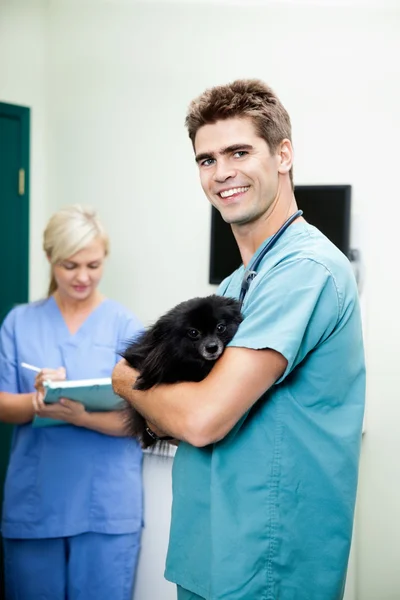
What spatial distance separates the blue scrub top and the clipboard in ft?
0.41

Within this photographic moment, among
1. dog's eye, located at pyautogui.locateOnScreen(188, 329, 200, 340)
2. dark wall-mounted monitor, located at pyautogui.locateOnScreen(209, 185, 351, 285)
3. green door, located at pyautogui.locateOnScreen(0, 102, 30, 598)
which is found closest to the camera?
dog's eye, located at pyautogui.locateOnScreen(188, 329, 200, 340)

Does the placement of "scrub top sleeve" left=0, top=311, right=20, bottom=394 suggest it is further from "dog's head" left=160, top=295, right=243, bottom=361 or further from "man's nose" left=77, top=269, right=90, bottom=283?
"dog's head" left=160, top=295, right=243, bottom=361

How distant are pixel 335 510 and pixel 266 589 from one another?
6.7 inches

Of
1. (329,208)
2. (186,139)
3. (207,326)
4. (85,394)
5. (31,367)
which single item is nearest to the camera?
(207,326)

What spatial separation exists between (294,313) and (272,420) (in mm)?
186

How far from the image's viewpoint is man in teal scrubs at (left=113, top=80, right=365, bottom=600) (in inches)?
40.9

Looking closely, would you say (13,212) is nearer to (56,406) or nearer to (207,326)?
(56,406)

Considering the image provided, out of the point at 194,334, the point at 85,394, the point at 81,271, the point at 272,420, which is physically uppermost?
the point at 81,271

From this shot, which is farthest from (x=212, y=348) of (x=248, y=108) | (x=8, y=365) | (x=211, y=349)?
(x=8, y=365)

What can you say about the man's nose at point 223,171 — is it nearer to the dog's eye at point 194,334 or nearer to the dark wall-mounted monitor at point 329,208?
Result: the dog's eye at point 194,334

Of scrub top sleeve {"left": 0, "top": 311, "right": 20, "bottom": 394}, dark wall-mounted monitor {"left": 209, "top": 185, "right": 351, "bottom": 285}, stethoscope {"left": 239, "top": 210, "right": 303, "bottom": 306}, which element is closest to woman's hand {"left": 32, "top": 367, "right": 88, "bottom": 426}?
scrub top sleeve {"left": 0, "top": 311, "right": 20, "bottom": 394}

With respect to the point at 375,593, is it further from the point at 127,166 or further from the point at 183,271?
the point at 127,166

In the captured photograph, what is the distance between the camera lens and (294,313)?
103 cm

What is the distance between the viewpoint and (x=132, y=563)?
2088 mm
